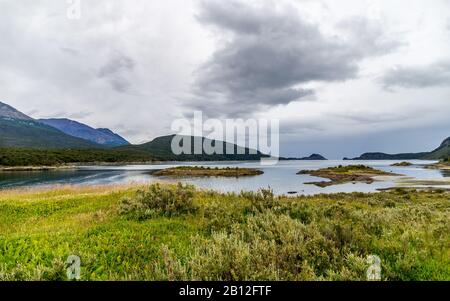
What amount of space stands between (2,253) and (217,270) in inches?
253

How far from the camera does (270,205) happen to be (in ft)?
45.9

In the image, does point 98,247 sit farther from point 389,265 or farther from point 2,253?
point 389,265

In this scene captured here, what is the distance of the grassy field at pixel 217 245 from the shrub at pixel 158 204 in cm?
5

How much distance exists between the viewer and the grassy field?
626 cm

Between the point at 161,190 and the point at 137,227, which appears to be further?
the point at 161,190

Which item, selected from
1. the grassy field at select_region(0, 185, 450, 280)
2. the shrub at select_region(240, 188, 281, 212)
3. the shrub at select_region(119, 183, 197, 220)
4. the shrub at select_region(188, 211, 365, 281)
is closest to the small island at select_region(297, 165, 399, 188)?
the shrub at select_region(240, 188, 281, 212)

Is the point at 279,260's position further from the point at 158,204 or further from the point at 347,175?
the point at 347,175

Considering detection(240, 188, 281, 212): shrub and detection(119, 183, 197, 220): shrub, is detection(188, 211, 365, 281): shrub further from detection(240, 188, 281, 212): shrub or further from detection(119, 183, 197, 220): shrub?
detection(119, 183, 197, 220): shrub

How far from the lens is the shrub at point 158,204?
13.2 m

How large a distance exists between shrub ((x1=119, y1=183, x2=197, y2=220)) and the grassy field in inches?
1.8

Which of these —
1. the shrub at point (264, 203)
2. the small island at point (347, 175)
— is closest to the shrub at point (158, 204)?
the shrub at point (264, 203)

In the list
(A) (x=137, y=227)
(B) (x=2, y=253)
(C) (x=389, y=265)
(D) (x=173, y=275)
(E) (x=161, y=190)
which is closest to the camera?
(D) (x=173, y=275)

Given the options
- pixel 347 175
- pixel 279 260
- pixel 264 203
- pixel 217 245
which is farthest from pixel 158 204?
pixel 347 175
